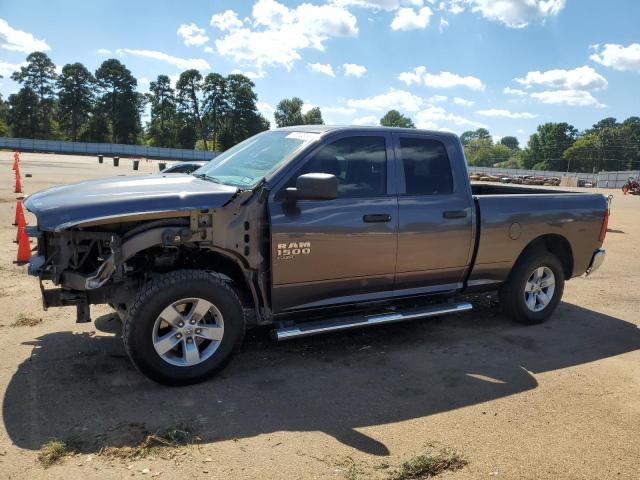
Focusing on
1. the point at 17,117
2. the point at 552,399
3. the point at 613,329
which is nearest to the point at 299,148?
the point at 552,399

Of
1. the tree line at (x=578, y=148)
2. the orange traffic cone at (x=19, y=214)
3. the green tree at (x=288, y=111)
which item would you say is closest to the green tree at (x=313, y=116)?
the green tree at (x=288, y=111)

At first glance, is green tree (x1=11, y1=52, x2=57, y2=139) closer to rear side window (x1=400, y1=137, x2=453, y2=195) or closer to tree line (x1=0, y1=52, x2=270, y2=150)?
tree line (x1=0, y1=52, x2=270, y2=150)

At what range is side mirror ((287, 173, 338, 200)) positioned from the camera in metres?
4.02

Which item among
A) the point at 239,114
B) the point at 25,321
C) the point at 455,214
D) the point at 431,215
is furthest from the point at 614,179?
the point at 25,321

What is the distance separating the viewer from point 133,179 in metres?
4.58

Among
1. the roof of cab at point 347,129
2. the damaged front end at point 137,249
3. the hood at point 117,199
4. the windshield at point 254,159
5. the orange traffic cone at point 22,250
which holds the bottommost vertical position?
the orange traffic cone at point 22,250

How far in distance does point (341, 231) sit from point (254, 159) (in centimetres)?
107

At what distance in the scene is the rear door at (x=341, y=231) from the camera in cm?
425

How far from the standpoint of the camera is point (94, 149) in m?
78.5

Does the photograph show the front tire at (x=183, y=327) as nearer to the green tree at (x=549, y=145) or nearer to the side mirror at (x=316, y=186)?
the side mirror at (x=316, y=186)

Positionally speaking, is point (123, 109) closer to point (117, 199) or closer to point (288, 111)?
point (288, 111)

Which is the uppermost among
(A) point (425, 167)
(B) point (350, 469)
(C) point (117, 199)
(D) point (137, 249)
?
(A) point (425, 167)

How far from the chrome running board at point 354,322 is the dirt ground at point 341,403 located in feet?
1.16

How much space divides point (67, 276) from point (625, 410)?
426 cm
